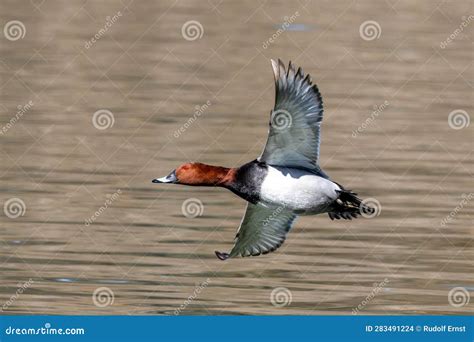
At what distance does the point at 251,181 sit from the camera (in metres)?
10.3

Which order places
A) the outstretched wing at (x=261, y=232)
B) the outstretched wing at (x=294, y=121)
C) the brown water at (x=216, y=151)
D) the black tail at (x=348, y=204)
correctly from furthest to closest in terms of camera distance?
the brown water at (x=216, y=151) < the outstretched wing at (x=261, y=232) < the black tail at (x=348, y=204) < the outstretched wing at (x=294, y=121)

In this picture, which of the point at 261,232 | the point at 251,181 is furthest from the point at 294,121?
the point at 261,232

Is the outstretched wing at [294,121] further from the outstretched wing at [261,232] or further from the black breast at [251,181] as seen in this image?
the outstretched wing at [261,232]

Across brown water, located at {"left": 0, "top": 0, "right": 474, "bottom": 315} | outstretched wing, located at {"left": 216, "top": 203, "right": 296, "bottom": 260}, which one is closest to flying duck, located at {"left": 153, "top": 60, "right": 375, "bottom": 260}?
outstretched wing, located at {"left": 216, "top": 203, "right": 296, "bottom": 260}

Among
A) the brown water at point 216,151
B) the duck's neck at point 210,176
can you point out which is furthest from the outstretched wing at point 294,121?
the brown water at point 216,151

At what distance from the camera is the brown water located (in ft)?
37.8

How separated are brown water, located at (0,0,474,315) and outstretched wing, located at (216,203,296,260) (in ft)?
1.61

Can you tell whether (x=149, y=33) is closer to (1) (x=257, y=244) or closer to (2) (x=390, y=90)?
(2) (x=390, y=90)

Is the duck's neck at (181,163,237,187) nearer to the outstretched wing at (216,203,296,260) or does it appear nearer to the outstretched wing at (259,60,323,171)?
the outstretched wing at (259,60,323,171)

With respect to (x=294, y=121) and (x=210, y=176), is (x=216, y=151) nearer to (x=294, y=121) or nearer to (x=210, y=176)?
(x=210, y=176)

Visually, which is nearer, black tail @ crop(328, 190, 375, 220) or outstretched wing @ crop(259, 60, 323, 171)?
outstretched wing @ crop(259, 60, 323, 171)

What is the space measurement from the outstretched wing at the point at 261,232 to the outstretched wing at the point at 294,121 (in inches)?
25.1

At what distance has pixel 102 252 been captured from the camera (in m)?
12.2

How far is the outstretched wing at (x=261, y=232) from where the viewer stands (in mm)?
10797
